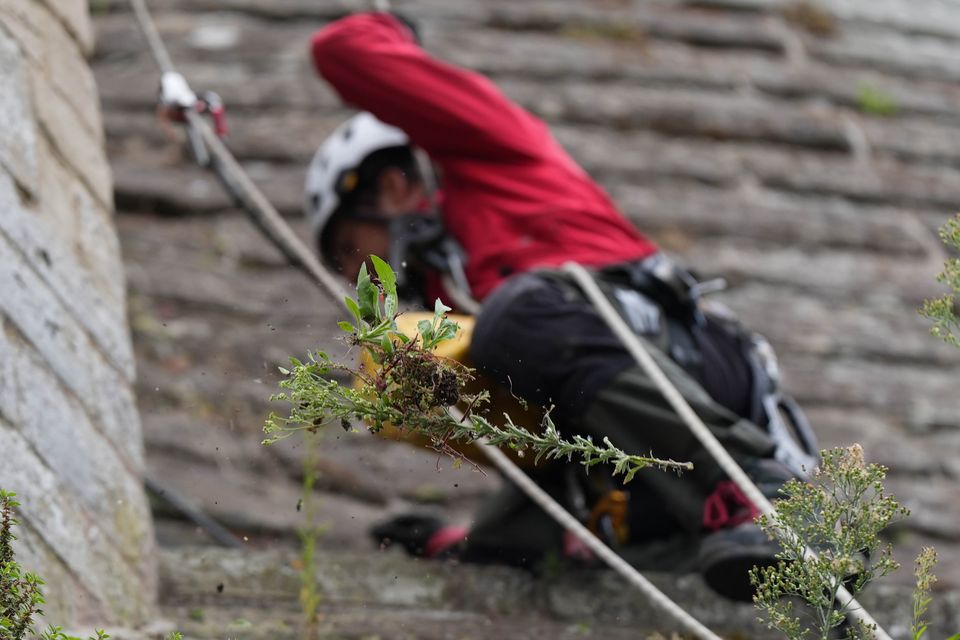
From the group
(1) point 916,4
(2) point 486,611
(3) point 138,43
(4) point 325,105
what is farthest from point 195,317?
(1) point 916,4

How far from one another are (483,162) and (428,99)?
0.18 meters

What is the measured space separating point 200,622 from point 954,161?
3610 millimetres

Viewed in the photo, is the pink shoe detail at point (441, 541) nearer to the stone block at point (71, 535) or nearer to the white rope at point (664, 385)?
the white rope at point (664, 385)

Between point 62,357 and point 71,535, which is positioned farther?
point 62,357

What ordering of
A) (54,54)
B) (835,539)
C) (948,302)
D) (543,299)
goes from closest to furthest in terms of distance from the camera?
(835,539), (948,302), (543,299), (54,54)

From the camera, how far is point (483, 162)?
10.5 ft

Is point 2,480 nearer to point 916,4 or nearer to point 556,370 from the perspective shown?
point 556,370

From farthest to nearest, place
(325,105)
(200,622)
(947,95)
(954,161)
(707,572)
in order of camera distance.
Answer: (947,95) → (954,161) → (325,105) → (707,572) → (200,622)

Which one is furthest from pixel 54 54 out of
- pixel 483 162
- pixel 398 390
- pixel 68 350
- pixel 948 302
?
pixel 948 302

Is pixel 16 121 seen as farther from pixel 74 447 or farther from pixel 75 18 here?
pixel 75 18

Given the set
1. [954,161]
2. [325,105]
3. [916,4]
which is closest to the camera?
[325,105]

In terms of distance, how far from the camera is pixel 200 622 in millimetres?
2268

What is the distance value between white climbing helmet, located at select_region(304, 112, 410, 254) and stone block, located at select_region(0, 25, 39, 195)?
1214 mm

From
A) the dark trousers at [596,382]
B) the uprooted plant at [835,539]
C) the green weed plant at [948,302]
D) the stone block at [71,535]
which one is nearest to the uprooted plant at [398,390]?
the uprooted plant at [835,539]
